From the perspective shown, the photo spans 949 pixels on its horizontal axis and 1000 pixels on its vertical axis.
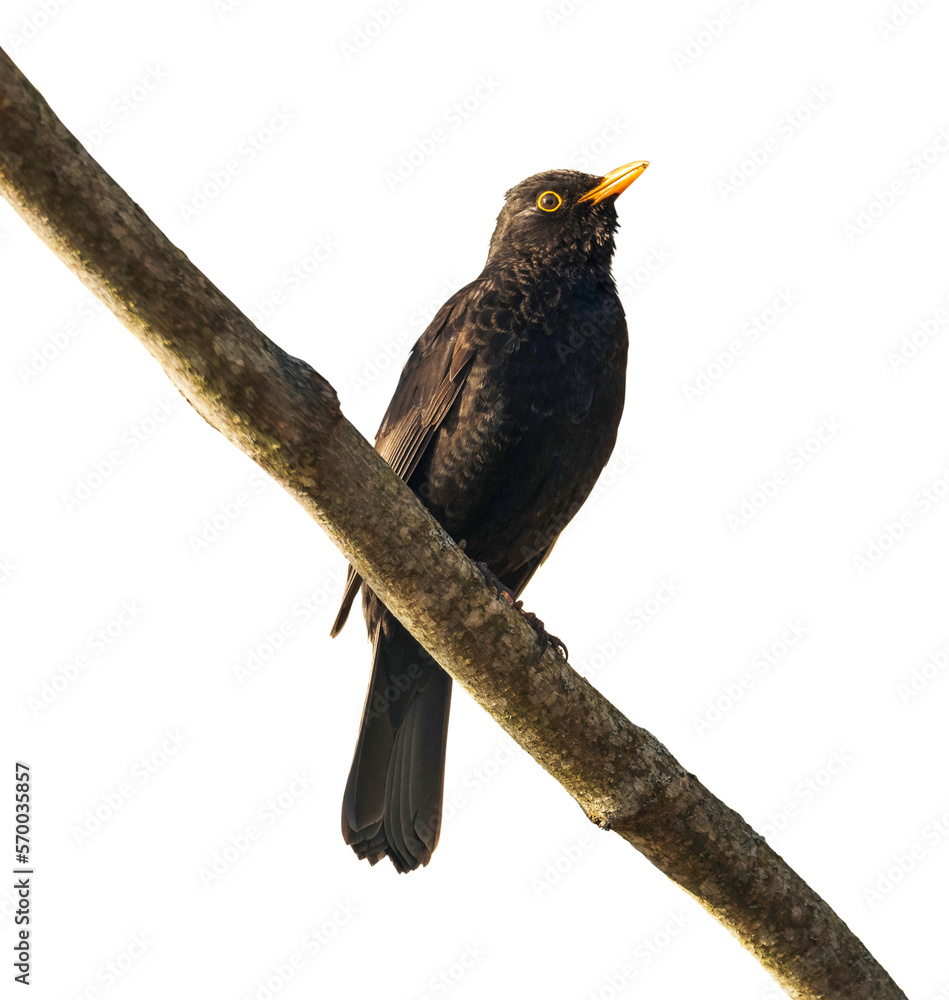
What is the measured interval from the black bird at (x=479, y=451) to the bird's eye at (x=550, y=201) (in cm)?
42

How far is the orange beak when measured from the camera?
4.16 m

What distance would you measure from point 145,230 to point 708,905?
7.85 ft

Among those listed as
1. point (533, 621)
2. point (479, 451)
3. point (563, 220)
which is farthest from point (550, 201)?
point (533, 621)

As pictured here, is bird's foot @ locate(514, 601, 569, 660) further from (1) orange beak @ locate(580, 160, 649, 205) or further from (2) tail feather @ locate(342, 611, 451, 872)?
(1) orange beak @ locate(580, 160, 649, 205)

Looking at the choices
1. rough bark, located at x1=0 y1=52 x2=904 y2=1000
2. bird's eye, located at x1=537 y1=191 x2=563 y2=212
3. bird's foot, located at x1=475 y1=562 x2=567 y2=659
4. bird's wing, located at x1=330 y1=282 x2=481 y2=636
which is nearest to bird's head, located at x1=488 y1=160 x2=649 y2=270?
bird's eye, located at x1=537 y1=191 x2=563 y2=212

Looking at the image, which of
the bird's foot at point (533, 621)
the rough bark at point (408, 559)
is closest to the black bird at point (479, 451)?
the bird's foot at point (533, 621)

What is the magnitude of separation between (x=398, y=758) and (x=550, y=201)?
2299 mm

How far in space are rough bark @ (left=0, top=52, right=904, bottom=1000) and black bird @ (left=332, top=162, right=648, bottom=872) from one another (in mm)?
791

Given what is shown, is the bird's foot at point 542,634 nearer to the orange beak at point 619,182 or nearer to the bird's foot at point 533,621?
the bird's foot at point 533,621

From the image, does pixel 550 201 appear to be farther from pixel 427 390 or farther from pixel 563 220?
pixel 427 390

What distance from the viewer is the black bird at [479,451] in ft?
11.4

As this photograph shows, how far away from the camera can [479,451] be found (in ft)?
11.3

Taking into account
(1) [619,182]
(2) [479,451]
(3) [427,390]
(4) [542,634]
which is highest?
(1) [619,182]

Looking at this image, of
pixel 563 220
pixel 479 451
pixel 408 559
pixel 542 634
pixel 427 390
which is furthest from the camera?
pixel 563 220
